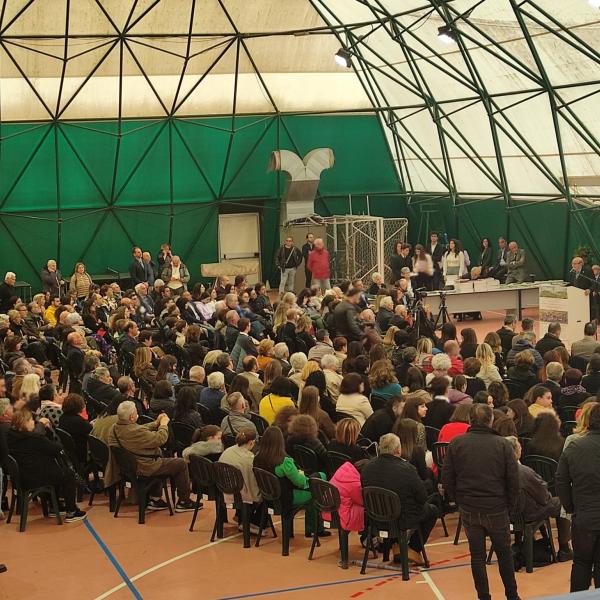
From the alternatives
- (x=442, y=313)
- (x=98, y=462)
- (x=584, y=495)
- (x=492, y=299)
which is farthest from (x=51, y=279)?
(x=584, y=495)

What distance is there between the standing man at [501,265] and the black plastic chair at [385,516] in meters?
15.3

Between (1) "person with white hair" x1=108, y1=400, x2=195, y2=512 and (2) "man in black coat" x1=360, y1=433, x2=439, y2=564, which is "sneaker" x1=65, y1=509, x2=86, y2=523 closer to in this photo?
(1) "person with white hair" x1=108, y1=400, x2=195, y2=512

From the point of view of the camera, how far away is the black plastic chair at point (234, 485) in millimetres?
10820

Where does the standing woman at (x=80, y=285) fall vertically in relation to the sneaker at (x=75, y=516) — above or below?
above

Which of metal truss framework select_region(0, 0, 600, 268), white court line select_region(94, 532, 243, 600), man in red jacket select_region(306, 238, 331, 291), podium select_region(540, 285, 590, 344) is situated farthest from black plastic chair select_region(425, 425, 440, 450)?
man in red jacket select_region(306, 238, 331, 291)

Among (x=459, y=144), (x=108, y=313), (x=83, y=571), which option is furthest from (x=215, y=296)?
(x=83, y=571)

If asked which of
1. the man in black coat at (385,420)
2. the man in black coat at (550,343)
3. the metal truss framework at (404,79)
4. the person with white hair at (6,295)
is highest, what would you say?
the metal truss framework at (404,79)

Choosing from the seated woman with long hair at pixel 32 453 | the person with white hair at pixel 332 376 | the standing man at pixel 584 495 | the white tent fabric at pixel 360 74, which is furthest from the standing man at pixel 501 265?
the standing man at pixel 584 495

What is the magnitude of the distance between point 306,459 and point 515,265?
14045 millimetres

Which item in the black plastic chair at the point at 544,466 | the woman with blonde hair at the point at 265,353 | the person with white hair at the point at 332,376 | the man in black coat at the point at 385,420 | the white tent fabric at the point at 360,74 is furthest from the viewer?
the white tent fabric at the point at 360,74

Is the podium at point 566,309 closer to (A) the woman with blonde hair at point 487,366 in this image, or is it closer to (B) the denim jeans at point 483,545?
(A) the woman with blonde hair at point 487,366

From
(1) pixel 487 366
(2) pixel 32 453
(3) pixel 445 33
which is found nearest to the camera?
(2) pixel 32 453

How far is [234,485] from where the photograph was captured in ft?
35.7

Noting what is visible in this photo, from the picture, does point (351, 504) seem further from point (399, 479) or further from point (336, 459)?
point (336, 459)
